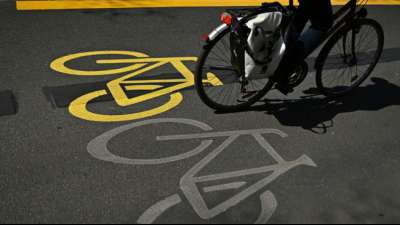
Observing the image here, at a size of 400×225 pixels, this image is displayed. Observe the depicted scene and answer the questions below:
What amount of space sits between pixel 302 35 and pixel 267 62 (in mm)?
636

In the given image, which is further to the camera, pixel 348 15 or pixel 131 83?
pixel 131 83

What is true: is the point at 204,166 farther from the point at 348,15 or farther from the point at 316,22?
the point at 348,15

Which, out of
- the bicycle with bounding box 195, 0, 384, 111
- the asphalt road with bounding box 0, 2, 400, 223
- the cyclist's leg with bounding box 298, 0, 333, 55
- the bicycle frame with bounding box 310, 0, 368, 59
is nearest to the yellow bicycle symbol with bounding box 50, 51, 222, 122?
the asphalt road with bounding box 0, 2, 400, 223

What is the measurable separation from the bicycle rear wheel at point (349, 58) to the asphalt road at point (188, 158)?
7.1 inches

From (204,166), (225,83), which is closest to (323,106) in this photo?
(225,83)

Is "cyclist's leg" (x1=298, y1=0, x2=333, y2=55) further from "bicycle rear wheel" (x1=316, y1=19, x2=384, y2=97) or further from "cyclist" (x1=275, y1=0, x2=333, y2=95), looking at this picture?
"bicycle rear wheel" (x1=316, y1=19, x2=384, y2=97)

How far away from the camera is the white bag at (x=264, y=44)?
407 centimetres

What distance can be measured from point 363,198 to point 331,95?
71.2 inches

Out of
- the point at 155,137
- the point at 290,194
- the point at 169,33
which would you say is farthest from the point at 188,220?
the point at 169,33

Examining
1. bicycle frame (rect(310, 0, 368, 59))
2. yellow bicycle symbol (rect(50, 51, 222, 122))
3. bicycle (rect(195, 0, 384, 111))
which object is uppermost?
bicycle frame (rect(310, 0, 368, 59))

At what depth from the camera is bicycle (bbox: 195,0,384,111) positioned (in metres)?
4.13

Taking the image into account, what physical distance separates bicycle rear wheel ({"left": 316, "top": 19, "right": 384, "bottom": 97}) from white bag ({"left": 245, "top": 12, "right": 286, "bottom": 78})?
0.67 meters

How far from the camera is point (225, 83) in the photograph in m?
5.20

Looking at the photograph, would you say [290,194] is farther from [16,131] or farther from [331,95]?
[16,131]
